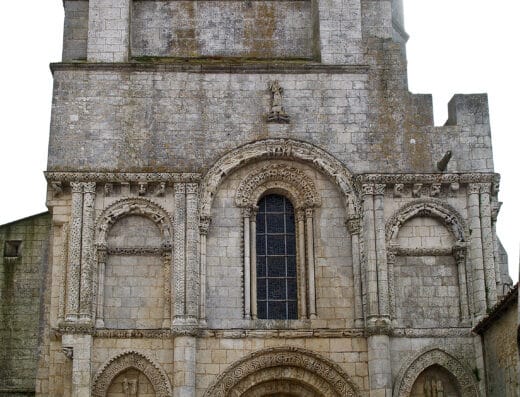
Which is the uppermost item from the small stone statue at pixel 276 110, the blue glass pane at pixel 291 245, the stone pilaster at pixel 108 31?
the stone pilaster at pixel 108 31

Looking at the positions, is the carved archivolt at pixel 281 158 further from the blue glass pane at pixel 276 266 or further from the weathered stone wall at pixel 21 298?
the weathered stone wall at pixel 21 298

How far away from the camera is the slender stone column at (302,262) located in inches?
776

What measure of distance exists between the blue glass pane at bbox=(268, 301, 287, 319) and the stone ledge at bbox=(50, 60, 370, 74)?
452 cm

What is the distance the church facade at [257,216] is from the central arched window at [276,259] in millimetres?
37

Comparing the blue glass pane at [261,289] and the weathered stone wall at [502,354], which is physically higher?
the blue glass pane at [261,289]

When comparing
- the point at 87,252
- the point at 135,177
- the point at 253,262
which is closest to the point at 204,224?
the point at 253,262

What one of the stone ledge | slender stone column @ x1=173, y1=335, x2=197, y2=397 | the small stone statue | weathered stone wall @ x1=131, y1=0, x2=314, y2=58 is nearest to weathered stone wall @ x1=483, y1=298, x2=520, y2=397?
slender stone column @ x1=173, y1=335, x2=197, y2=397

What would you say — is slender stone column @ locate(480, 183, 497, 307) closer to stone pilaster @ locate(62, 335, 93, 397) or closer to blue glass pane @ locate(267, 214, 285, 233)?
blue glass pane @ locate(267, 214, 285, 233)

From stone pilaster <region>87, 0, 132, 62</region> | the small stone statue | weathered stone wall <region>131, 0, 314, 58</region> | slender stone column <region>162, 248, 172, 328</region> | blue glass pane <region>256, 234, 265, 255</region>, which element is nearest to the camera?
slender stone column <region>162, 248, 172, 328</region>

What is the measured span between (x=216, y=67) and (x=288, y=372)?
600cm

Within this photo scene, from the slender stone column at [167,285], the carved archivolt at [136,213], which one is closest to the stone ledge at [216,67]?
the carved archivolt at [136,213]

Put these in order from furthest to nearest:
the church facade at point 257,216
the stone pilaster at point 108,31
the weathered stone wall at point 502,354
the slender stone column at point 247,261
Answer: the stone pilaster at point 108,31
the slender stone column at point 247,261
the church facade at point 257,216
the weathered stone wall at point 502,354

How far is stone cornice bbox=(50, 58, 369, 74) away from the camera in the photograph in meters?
20.7

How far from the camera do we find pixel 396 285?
778 inches
